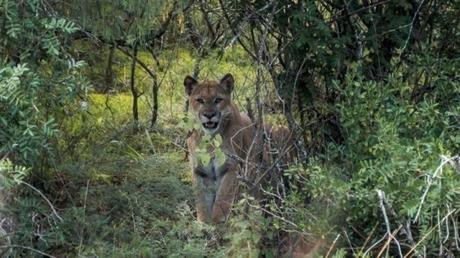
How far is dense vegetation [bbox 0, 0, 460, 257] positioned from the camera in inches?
264

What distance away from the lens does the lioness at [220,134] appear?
9766 mm

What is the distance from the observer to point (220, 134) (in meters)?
10.1

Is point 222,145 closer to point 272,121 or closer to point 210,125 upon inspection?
point 210,125

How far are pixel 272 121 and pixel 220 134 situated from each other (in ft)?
4.65

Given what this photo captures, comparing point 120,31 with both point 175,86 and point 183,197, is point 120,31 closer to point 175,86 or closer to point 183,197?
point 183,197

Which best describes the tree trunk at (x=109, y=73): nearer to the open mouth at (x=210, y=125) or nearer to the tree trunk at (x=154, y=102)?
the tree trunk at (x=154, y=102)

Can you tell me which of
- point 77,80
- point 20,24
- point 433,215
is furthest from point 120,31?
point 433,215

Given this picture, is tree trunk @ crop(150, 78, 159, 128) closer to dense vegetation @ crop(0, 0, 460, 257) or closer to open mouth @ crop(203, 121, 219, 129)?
dense vegetation @ crop(0, 0, 460, 257)

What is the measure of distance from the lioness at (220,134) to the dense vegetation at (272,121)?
7.6 inches

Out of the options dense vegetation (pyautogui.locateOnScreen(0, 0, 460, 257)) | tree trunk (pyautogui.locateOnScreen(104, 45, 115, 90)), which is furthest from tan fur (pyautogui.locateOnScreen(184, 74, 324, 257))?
tree trunk (pyautogui.locateOnScreen(104, 45, 115, 90))

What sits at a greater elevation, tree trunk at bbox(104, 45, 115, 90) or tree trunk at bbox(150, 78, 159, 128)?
tree trunk at bbox(104, 45, 115, 90)

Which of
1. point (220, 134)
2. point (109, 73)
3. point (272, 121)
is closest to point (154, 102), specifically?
point (109, 73)

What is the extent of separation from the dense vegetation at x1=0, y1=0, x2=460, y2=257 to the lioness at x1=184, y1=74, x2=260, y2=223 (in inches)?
7.6

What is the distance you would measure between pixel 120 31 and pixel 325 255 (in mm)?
2957
